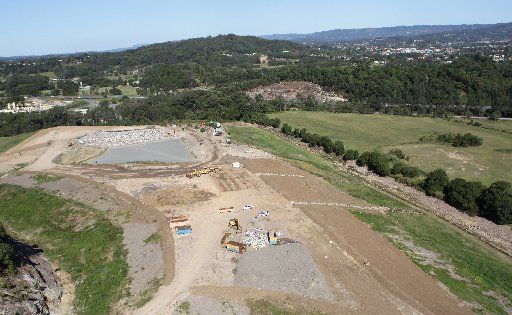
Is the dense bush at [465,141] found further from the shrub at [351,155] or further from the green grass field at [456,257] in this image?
the green grass field at [456,257]

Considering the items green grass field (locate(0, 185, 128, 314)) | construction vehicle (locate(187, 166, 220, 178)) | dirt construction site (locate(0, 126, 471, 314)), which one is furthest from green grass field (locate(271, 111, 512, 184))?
green grass field (locate(0, 185, 128, 314))

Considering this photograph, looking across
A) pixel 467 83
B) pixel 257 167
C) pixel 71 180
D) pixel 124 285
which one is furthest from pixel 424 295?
pixel 467 83

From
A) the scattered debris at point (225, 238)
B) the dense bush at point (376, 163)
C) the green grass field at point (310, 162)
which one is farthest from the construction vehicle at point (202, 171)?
the dense bush at point (376, 163)

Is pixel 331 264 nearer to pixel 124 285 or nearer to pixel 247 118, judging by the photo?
pixel 124 285

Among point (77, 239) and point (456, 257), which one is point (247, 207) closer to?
point (77, 239)

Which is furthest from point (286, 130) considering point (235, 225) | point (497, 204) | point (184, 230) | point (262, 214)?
point (184, 230)

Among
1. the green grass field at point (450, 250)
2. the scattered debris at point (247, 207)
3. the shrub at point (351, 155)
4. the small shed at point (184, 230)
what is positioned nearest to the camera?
the green grass field at point (450, 250)
